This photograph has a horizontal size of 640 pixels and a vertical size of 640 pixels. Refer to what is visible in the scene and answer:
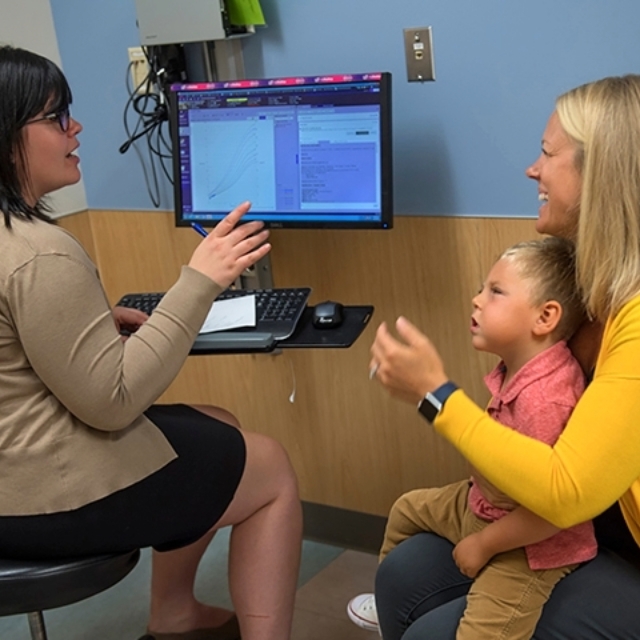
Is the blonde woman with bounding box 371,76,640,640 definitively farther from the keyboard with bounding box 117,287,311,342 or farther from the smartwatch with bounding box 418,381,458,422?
the keyboard with bounding box 117,287,311,342

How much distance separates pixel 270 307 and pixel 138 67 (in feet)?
2.79

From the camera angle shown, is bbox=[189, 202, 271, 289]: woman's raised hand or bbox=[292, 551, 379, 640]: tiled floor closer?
bbox=[189, 202, 271, 289]: woman's raised hand

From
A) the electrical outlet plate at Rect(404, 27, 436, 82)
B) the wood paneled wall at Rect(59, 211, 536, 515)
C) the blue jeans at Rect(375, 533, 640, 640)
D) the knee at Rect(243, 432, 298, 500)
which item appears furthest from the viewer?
the wood paneled wall at Rect(59, 211, 536, 515)

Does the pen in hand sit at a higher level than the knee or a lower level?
higher

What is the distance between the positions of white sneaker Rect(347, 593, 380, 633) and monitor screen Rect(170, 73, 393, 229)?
759mm

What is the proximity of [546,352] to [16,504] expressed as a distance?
2.79 feet

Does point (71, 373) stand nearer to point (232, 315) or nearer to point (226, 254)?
point (226, 254)

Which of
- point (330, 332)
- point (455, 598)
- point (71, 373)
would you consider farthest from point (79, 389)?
point (455, 598)

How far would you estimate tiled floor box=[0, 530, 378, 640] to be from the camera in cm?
220

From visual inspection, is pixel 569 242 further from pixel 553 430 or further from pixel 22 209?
pixel 22 209

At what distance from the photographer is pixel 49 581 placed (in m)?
1.48

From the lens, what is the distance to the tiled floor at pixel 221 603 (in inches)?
86.5

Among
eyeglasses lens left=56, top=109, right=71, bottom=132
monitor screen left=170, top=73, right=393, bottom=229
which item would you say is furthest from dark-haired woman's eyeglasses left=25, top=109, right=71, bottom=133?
monitor screen left=170, top=73, right=393, bottom=229

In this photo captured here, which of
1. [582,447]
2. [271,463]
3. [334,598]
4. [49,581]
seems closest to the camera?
[582,447]
